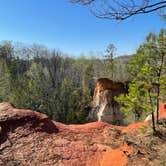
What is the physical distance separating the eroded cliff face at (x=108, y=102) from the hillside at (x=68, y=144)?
541 inches

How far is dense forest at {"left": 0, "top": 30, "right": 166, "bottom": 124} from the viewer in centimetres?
739

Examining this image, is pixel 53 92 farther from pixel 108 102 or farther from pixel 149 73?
pixel 149 73

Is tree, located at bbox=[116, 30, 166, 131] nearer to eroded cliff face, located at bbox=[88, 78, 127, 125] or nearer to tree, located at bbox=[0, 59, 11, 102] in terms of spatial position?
eroded cliff face, located at bbox=[88, 78, 127, 125]

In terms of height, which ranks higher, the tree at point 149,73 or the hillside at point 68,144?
the tree at point 149,73

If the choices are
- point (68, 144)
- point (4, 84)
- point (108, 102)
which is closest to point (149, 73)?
point (68, 144)

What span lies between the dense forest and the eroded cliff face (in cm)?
142

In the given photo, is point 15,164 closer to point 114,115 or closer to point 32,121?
point 32,121

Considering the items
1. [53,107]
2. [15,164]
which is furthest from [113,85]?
[15,164]

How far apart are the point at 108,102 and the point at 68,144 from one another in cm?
1578

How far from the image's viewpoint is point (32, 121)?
25.3 feet

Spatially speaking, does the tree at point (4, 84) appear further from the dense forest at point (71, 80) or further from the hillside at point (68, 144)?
the hillside at point (68, 144)

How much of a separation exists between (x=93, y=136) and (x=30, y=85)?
54.9 ft

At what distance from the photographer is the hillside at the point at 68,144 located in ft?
20.0

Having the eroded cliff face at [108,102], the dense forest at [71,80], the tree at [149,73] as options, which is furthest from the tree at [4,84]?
the tree at [149,73]
